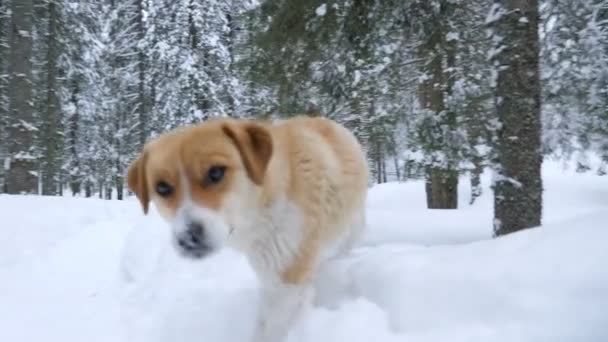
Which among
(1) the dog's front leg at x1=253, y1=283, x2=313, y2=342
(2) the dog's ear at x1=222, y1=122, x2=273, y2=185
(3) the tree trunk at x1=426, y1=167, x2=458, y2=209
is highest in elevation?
(2) the dog's ear at x1=222, y1=122, x2=273, y2=185

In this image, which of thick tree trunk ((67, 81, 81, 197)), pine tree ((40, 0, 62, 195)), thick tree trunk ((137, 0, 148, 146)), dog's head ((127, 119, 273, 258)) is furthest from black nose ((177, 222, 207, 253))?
thick tree trunk ((137, 0, 148, 146))

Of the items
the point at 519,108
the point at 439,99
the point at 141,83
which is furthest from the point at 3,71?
the point at 519,108

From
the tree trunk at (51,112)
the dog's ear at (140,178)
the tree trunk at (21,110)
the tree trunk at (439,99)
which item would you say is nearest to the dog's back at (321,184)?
the dog's ear at (140,178)

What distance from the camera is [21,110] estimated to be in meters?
10.8

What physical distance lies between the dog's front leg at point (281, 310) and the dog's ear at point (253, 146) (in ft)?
2.71

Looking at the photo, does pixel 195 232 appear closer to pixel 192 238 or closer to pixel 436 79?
pixel 192 238

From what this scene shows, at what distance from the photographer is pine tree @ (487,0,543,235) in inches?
162

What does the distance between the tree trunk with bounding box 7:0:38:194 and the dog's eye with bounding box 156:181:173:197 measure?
9220 millimetres

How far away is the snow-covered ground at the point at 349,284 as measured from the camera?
6.85 ft

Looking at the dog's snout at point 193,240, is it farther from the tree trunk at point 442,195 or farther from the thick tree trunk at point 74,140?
the thick tree trunk at point 74,140

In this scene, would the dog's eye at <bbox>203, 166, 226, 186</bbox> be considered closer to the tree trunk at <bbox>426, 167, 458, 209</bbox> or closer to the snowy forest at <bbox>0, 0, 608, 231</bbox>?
the snowy forest at <bbox>0, 0, 608, 231</bbox>

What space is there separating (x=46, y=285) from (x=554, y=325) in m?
4.77

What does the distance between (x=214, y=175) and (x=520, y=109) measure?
2758mm

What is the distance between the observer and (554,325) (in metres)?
1.89
